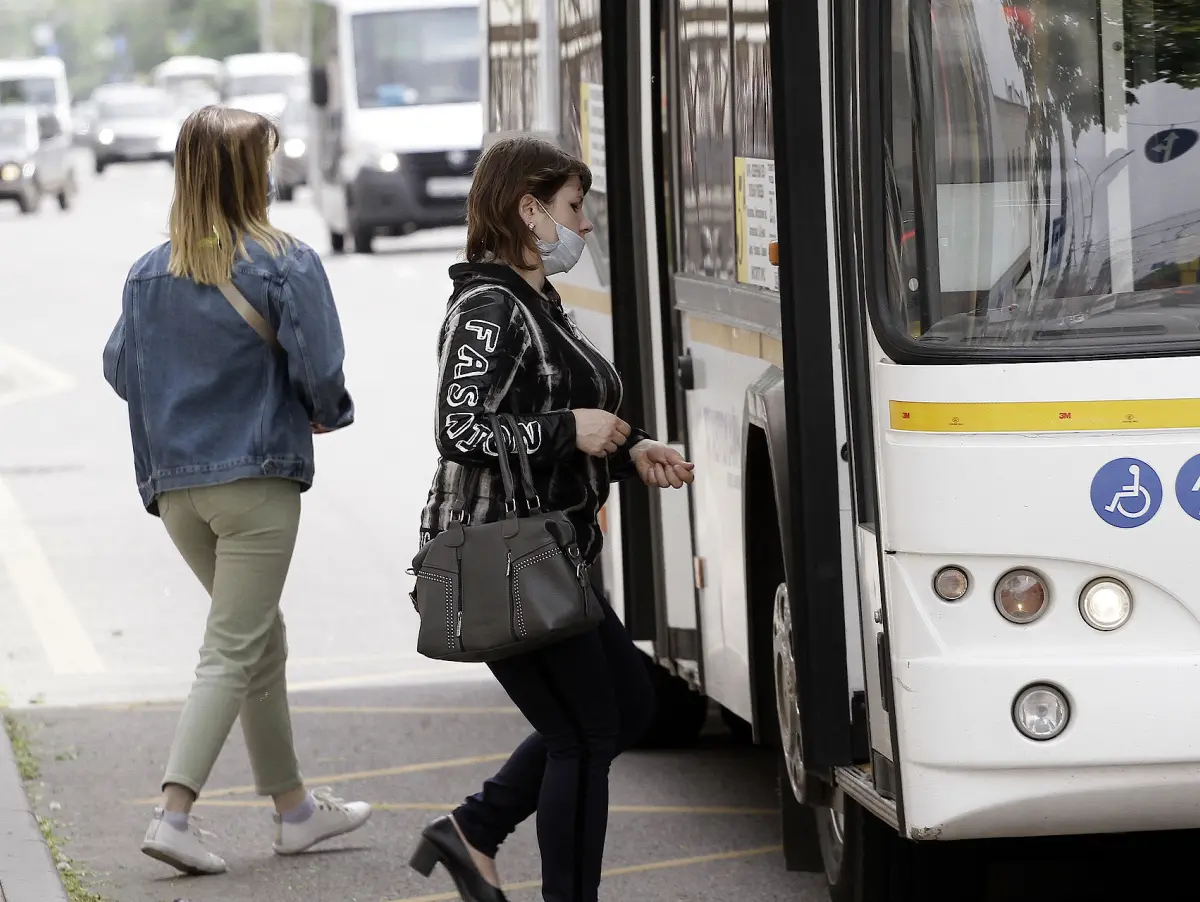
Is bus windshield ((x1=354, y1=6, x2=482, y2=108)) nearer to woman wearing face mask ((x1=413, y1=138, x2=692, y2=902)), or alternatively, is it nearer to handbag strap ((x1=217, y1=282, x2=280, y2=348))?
handbag strap ((x1=217, y1=282, x2=280, y2=348))

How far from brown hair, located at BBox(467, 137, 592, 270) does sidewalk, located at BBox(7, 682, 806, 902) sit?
72.1 inches

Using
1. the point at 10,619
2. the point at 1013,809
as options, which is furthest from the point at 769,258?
the point at 10,619

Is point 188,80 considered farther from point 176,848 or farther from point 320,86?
point 176,848

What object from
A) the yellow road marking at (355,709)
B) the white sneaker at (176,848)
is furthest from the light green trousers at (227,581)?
the yellow road marking at (355,709)

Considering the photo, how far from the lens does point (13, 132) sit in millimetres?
42312

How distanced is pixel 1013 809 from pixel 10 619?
6.74 meters

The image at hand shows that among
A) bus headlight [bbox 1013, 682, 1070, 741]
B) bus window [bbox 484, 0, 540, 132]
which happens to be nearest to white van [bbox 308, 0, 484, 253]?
bus window [bbox 484, 0, 540, 132]

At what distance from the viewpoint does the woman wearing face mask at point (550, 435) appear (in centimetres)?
468

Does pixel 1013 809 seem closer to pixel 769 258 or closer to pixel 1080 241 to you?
pixel 1080 241

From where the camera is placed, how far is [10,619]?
33.2ft

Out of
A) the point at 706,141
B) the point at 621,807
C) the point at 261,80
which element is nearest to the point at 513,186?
the point at 706,141

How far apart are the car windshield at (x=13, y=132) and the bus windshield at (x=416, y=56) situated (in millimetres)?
16353

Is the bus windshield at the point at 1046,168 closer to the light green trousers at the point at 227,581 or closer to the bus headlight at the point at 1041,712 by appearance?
the bus headlight at the point at 1041,712

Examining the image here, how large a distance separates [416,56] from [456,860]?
74.9 ft
